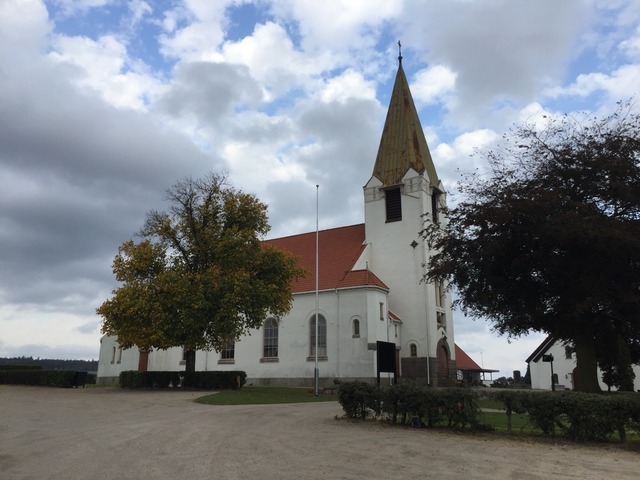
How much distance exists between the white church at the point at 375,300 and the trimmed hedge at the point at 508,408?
19.2 metres

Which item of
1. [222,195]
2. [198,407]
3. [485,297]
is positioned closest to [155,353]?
[222,195]

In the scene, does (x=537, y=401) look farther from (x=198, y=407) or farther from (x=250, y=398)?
(x=250, y=398)

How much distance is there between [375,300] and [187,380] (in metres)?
13.7

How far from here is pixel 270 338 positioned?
4072 cm

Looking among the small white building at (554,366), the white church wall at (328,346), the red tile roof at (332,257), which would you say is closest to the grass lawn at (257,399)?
the white church wall at (328,346)

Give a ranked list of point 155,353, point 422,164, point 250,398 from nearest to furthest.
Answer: point 250,398
point 422,164
point 155,353

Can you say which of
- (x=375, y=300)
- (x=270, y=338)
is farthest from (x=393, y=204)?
(x=270, y=338)

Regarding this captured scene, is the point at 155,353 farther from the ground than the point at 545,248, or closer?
closer

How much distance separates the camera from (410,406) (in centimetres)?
1515

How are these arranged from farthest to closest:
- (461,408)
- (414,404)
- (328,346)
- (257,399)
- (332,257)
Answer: (332,257) < (328,346) < (257,399) < (414,404) < (461,408)

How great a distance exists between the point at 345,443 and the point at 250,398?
1301 centimetres

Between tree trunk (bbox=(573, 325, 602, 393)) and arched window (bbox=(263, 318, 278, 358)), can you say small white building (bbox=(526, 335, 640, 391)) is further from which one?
tree trunk (bbox=(573, 325, 602, 393))

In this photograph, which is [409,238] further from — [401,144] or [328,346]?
[328,346]

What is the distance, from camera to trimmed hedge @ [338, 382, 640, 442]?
41.2ft
